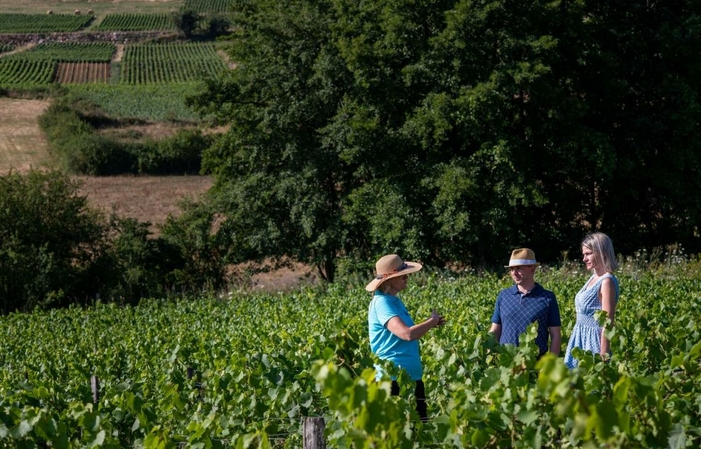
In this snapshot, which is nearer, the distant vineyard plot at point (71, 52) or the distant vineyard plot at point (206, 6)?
the distant vineyard plot at point (71, 52)

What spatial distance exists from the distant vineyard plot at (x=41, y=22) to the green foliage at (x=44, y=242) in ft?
239

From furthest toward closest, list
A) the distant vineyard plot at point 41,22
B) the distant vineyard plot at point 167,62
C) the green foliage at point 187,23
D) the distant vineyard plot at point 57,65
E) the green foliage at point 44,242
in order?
the green foliage at point 187,23, the distant vineyard plot at point 41,22, the distant vineyard plot at point 167,62, the distant vineyard plot at point 57,65, the green foliage at point 44,242

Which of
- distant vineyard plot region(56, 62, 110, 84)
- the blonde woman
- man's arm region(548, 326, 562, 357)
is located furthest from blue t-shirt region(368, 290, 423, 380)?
distant vineyard plot region(56, 62, 110, 84)

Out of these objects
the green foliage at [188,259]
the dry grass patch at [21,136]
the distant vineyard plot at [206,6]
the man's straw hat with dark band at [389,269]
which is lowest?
the distant vineyard plot at [206,6]

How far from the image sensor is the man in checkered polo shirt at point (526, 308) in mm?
6488

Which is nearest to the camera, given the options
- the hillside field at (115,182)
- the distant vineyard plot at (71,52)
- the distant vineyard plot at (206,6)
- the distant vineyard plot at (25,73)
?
the hillside field at (115,182)

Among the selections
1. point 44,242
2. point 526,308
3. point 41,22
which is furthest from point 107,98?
point 526,308

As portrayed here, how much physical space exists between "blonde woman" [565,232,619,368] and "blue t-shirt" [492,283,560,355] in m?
0.24

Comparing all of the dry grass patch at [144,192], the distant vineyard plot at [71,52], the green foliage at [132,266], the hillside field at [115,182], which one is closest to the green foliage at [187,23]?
the distant vineyard plot at [71,52]

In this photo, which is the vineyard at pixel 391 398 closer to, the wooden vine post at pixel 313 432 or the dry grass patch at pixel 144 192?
the wooden vine post at pixel 313 432

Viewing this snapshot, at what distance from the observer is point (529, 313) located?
255 inches

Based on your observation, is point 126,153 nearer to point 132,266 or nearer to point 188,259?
point 188,259

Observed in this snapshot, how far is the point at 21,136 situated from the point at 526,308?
5453 centimetres

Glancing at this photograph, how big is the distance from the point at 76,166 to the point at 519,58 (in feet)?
111
